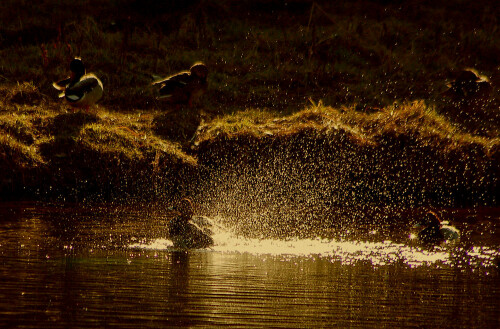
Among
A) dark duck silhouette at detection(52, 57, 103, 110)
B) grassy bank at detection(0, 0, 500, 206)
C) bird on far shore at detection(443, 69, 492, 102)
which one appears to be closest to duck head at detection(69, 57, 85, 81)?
dark duck silhouette at detection(52, 57, 103, 110)

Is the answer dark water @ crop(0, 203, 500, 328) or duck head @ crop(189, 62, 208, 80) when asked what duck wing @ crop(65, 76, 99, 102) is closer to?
duck head @ crop(189, 62, 208, 80)

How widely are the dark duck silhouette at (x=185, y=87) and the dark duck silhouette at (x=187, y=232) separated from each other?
859 cm

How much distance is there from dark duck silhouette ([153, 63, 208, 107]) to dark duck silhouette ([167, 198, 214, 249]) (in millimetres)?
8586

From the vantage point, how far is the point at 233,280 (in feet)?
28.8

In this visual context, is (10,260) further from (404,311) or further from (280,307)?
(404,311)

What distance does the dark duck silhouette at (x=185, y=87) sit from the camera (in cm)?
1969

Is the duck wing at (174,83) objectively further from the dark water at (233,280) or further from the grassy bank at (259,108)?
the dark water at (233,280)

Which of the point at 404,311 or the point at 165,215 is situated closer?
the point at 404,311

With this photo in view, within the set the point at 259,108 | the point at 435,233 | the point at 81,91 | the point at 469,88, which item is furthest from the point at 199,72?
the point at 435,233

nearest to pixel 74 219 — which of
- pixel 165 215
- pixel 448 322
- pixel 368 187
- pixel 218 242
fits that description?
pixel 165 215

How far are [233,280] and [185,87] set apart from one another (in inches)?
449

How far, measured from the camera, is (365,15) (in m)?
27.6

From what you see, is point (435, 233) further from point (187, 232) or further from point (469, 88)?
point (469, 88)

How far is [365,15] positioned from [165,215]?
1570 centimetres
